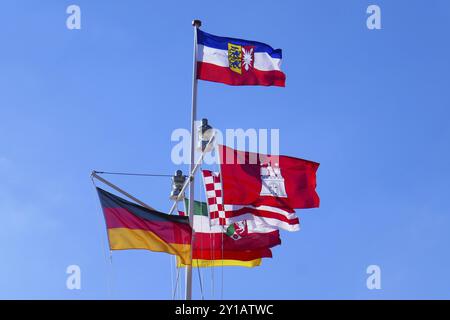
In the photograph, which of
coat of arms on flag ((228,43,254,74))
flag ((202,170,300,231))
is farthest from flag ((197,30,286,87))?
flag ((202,170,300,231))

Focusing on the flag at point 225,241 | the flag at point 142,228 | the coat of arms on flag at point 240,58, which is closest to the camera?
the flag at point 142,228

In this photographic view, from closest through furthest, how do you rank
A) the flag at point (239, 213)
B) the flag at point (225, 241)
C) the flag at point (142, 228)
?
1. the flag at point (142, 228)
2. the flag at point (239, 213)
3. the flag at point (225, 241)

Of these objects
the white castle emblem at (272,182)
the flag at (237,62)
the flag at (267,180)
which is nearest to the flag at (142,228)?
the flag at (267,180)

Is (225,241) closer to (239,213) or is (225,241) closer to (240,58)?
(239,213)

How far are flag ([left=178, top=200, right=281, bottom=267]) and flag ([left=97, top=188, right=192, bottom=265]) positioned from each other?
4109 millimetres

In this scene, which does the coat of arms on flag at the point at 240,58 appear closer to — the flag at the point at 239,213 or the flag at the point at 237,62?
the flag at the point at 237,62

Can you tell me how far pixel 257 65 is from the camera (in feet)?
86.8

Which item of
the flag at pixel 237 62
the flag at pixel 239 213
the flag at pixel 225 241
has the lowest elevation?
the flag at pixel 225 241

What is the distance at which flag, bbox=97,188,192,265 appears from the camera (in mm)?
21391

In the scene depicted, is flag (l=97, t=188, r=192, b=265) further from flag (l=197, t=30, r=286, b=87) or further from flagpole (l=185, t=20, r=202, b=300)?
flag (l=197, t=30, r=286, b=87)

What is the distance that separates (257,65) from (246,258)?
5951 mm

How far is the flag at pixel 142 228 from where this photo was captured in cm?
2139

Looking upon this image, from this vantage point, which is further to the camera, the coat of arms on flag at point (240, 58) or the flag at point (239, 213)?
the coat of arms on flag at point (240, 58)
